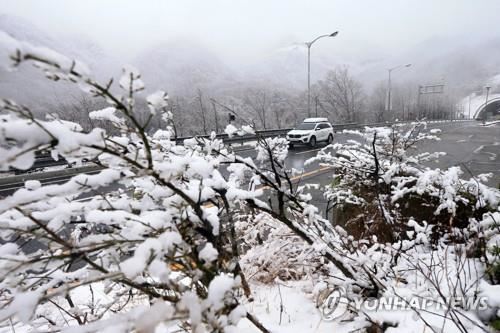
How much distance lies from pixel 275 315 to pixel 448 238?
2.39m

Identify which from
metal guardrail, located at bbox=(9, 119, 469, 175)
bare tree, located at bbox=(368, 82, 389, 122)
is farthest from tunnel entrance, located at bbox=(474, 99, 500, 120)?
metal guardrail, located at bbox=(9, 119, 469, 175)

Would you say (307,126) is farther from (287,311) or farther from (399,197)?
(287,311)

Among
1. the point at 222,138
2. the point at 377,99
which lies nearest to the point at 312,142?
the point at 222,138

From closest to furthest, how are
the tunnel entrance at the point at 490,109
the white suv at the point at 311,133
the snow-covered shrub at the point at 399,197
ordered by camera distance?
the snow-covered shrub at the point at 399,197
the white suv at the point at 311,133
the tunnel entrance at the point at 490,109

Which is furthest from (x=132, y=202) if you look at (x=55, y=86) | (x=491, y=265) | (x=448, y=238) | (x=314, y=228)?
(x=55, y=86)

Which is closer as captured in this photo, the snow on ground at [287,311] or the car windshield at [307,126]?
the snow on ground at [287,311]

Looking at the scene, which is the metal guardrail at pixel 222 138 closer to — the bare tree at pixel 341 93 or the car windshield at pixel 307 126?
the car windshield at pixel 307 126

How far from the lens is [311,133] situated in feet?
58.8

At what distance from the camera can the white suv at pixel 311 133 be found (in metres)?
17.7

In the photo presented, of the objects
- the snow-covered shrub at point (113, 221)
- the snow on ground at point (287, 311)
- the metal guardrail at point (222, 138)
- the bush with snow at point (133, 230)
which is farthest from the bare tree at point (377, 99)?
the snow-covered shrub at point (113, 221)

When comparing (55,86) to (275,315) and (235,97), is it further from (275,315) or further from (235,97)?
(275,315)

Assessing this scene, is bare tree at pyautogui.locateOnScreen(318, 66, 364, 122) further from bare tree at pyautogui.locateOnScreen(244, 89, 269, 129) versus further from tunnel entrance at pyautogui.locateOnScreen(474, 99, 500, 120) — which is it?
tunnel entrance at pyautogui.locateOnScreen(474, 99, 500, 120)

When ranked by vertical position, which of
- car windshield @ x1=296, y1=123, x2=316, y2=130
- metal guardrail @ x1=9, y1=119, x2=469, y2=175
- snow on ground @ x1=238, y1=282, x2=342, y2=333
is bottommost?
snow on ground @ x1=238, y1=282, x2=342, y2=333

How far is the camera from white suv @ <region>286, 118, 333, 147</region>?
17.7m
